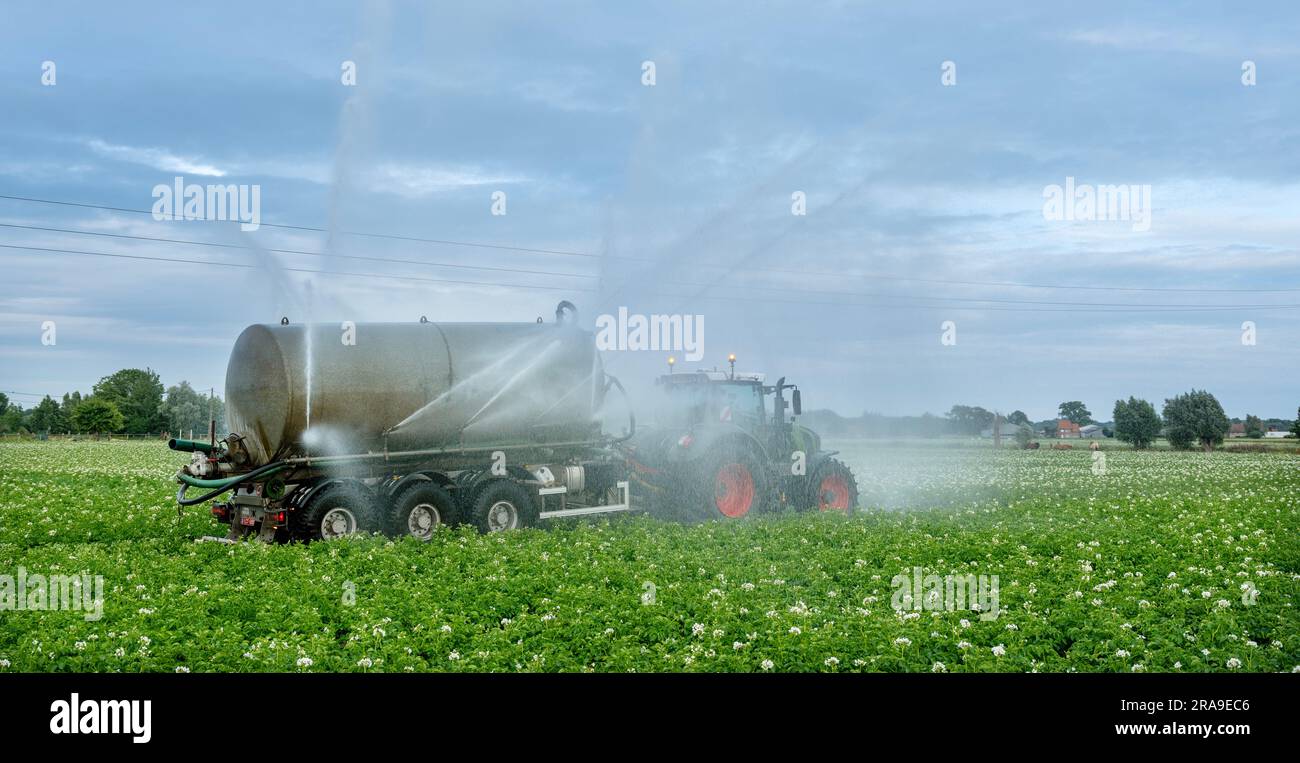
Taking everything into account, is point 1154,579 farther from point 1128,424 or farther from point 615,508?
point 1128,424

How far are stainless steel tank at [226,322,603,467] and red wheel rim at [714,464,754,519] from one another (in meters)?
3.41

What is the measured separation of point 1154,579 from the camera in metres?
14.3

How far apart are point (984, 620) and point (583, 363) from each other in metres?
11.8

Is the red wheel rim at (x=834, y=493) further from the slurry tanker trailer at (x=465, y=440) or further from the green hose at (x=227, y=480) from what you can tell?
the green hose at (x=227, y=480)

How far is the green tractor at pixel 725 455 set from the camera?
71.7ft

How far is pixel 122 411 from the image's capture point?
118625mm

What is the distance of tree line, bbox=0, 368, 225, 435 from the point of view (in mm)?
101188

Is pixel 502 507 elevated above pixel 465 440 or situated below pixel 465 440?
below

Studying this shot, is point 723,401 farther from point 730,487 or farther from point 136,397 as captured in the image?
point 136,397

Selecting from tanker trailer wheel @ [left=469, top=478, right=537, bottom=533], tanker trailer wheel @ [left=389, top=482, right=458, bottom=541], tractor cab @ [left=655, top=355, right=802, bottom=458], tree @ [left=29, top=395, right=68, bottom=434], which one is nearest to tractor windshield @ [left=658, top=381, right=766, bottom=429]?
tractor cab @ [left=655, top=355, right=802, bottom=458]

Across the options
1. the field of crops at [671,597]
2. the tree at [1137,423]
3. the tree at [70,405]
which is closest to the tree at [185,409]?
the tree at [70,405]

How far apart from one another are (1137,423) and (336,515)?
9214cm

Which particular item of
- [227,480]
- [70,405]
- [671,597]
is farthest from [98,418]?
[671,597]
